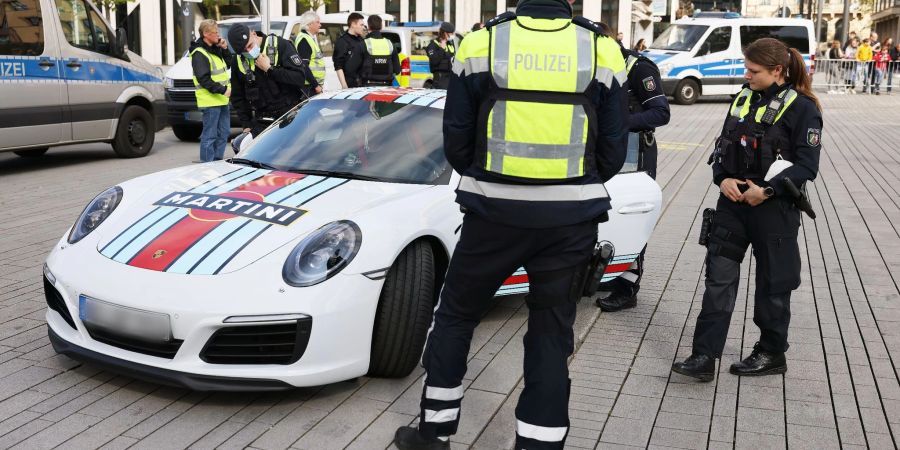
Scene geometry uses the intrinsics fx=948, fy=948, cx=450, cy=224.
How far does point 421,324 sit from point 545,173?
128cm

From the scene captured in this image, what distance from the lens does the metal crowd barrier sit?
28297 mm

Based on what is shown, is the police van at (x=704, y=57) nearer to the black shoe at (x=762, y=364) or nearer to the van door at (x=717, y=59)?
the van door at (x=717, y=59)

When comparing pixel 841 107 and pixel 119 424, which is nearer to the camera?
pixel 119 424

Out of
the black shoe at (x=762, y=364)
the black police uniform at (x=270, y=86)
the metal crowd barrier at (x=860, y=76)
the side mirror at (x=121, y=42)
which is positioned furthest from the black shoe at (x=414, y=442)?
the metal crowd barrier at (x=860, y=76)

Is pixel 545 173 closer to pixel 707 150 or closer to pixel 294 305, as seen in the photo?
pixel 294 305

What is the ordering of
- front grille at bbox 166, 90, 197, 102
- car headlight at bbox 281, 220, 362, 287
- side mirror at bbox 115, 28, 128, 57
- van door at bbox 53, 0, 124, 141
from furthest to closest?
front grille at bbox 166, 90, 197, 102 → side mirror at bbox 115, 28, 128, 57 → van door at bbox 53, 0, 124, 141 → car headlight at bbox 281, 220, 362, 287

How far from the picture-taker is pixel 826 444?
3707mm

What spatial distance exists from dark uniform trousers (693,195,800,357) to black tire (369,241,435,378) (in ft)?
4.25

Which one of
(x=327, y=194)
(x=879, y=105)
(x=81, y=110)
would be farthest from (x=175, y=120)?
(x=879, y=105)

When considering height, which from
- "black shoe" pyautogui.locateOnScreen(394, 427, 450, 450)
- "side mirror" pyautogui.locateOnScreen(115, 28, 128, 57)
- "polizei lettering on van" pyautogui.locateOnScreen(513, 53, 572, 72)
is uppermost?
"side mirror" pyautogui.locateOnScreen(115, 28, 128, 57)

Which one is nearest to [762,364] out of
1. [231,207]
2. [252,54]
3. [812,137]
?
[812,137]

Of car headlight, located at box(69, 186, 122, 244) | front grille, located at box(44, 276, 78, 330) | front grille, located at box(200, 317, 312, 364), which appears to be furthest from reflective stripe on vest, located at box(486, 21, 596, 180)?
car headlight, located at box(69, 186, 122, 244)

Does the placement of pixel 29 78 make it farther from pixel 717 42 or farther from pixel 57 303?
pixel 717 42

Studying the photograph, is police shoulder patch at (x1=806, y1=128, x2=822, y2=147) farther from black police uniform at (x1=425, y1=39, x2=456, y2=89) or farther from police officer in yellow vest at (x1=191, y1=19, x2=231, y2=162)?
black police uniform at (x1=425, y1=39, x2=456, y2=89)
